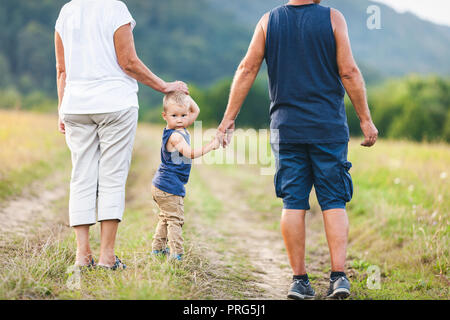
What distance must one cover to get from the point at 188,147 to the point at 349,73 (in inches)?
51.6

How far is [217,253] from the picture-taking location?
4.82 metres

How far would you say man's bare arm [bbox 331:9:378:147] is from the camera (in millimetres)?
3270

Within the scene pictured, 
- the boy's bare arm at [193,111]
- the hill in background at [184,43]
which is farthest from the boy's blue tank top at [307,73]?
the hill in background at [184,43]

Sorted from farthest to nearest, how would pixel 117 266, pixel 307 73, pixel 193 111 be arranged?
pixel 193 111
pixel 117 266
pixel 307 73

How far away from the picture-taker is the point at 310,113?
3344 mm

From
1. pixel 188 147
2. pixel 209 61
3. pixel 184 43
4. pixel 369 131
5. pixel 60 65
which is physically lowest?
pixel 188 147

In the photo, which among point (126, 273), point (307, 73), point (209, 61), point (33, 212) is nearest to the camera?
point (126, 273)

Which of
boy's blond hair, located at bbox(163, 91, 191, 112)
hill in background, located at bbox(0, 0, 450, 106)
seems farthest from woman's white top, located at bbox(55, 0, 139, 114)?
hill in background, located at bbox(0, 0, 450, 106)

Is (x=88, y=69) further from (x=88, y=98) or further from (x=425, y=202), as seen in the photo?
(x=425, y=202)

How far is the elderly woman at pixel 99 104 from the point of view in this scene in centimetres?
345

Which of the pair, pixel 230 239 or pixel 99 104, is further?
pixel 230 239

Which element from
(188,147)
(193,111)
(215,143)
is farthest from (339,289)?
(193,111)

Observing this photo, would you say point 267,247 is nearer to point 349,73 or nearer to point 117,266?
point 117,266

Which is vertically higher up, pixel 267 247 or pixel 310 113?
pixel 310 113
